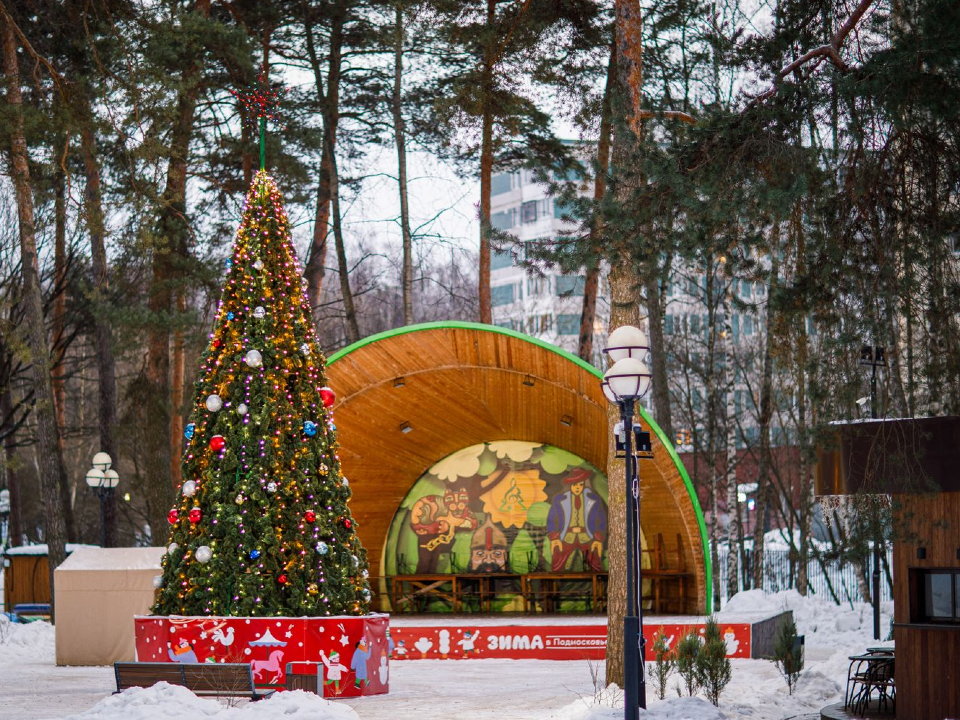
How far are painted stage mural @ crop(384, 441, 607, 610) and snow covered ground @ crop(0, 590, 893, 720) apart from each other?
340cm

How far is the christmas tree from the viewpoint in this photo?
1286cm

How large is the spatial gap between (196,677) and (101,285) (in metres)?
12.9

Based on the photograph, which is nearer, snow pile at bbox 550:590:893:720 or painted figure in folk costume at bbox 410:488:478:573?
snow pile at bbox 550:590:893:720

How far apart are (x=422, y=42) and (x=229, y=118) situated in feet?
13.5

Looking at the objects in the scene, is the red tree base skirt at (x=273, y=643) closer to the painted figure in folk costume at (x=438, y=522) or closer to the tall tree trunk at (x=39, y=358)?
the tall tree trunk at (x=39, y=358)

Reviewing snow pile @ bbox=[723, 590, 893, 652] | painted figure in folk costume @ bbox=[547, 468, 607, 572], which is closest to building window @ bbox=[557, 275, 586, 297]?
painted figure in folk costume @ bbox=[547, 468, 607, 572]

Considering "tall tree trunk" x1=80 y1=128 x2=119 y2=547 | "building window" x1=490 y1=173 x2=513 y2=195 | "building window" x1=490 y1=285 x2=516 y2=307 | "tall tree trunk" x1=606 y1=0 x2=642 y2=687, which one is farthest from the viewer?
"building window" x1=490 y1=173 x2=513 y2=195

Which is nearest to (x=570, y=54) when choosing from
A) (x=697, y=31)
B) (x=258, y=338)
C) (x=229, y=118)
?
(x=697, y=31)

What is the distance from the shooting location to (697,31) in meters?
22.1

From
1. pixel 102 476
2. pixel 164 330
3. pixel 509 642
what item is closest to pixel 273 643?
pixel 509 642

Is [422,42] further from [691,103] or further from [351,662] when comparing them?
[351,662]

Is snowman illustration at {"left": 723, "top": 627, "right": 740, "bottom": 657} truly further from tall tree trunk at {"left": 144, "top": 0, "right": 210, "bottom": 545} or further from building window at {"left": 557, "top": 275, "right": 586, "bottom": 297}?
tall tree trunk at {"left": 144, "top": 0, "right": 210, "bottom": 545}

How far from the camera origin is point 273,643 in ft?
41.7

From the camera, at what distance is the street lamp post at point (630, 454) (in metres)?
9.64
